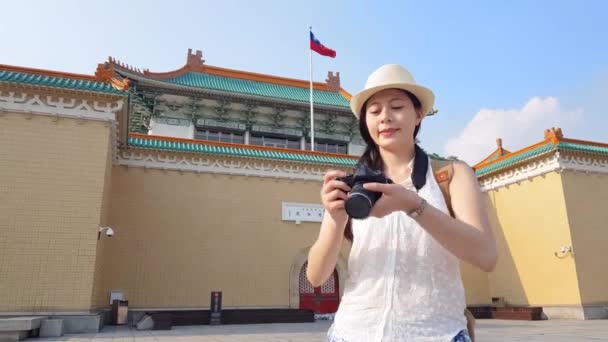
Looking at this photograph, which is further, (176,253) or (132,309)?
(176,253)

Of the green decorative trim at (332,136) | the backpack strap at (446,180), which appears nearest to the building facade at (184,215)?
the green decorative trim at (332,136)

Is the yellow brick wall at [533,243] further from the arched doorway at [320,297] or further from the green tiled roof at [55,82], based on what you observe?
the green tiled roof at [55,82]

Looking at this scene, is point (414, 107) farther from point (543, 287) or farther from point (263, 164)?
point (543, 287)

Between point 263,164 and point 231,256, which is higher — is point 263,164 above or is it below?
above

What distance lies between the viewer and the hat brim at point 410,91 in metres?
1.28

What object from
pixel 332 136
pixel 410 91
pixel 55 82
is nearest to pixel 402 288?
pixel 410 91

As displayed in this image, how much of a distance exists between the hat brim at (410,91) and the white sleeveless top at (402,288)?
0.89ft

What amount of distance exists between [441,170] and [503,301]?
13.4 meters

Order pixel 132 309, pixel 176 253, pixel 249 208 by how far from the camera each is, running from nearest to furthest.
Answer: pixel 132 309, pixel 176 253, pixel 249 208

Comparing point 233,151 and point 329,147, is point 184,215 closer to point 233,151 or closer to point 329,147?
point 233,151

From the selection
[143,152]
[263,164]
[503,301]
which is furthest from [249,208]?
[503,301]

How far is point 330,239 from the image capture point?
4.02 feet

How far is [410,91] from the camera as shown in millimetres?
1311

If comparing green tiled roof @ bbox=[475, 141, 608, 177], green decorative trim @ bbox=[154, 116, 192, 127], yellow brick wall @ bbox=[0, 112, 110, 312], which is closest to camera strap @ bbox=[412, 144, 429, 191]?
yellow brick wall @ bbox=[0, 112, 110, 312]
